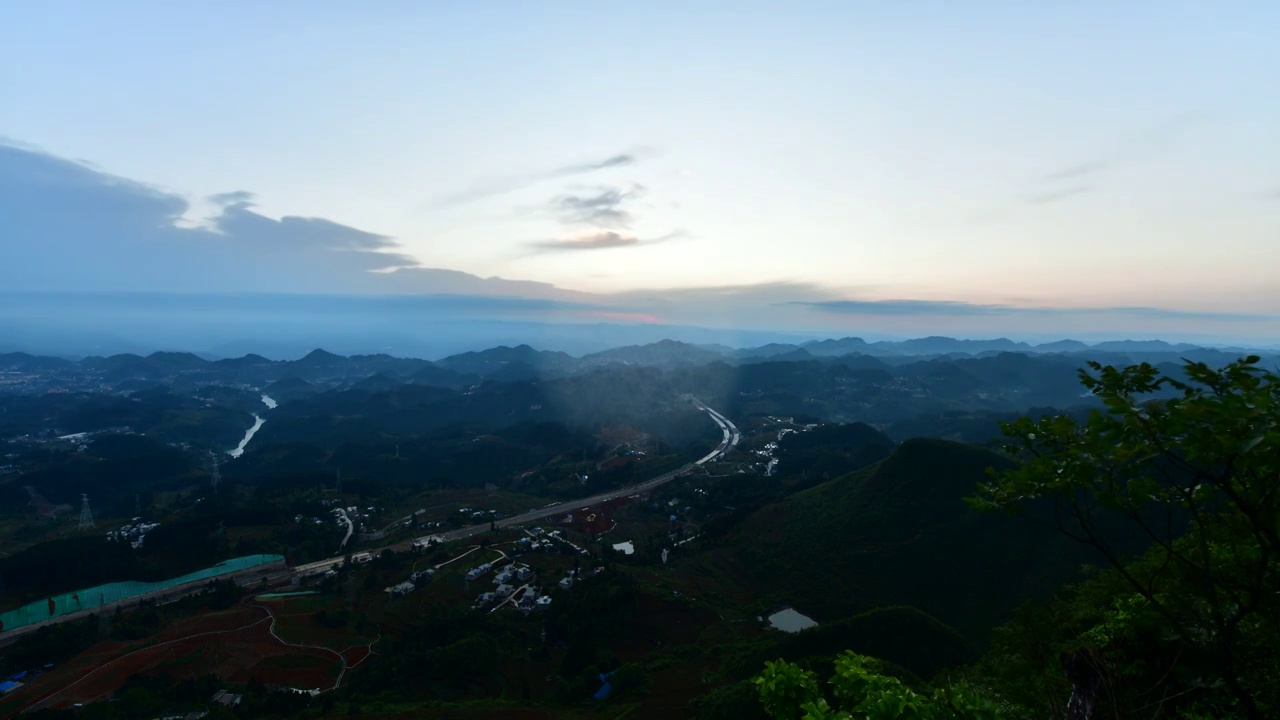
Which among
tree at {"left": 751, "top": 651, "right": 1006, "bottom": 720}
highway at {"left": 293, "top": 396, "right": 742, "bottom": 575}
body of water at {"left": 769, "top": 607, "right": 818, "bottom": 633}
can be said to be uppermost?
tree at {"left": 751, "top": 651, "right": 1006, "bottom": 720}

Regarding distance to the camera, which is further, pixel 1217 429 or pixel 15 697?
pixel 15 697

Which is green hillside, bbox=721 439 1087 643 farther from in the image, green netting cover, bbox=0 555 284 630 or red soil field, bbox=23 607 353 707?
green netting cover, bbox=0 555 284 630

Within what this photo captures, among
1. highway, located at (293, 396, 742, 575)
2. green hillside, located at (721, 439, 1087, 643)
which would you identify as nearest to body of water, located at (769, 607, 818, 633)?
green hillside, located at (721, 439, 1087, 643)

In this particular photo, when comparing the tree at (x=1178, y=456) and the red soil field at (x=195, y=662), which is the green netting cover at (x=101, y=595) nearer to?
the red soil field at (x=195, y=662)

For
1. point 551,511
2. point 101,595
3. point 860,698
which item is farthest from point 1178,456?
point 551,511

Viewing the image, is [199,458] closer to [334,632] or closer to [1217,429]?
[334,632]

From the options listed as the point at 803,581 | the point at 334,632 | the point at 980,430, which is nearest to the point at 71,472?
the point at 334,632

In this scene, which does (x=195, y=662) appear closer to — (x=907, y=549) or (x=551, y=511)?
(x=551, y=511)

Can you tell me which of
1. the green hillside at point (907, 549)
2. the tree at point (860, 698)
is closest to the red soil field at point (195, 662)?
the green hillside at point (907, 549)
